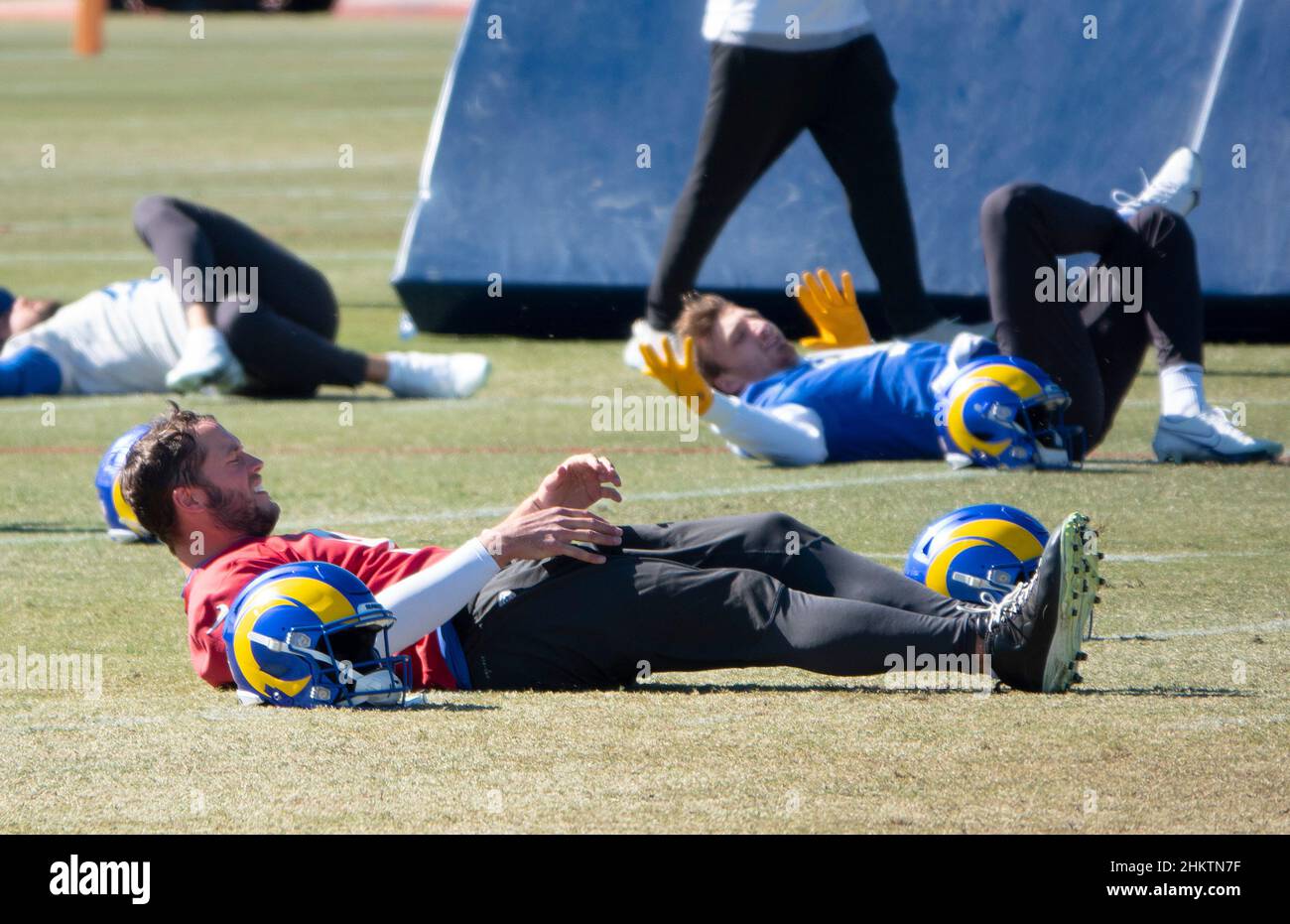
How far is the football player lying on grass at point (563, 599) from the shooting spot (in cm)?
569

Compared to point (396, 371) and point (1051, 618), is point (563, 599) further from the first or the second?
point (396, 371)

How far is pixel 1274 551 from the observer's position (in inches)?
307

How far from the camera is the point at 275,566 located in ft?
19.5

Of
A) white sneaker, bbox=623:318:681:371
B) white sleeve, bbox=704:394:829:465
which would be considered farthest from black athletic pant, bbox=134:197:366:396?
white sleeve, bbox=704:394:829:465

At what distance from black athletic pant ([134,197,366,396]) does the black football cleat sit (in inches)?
262

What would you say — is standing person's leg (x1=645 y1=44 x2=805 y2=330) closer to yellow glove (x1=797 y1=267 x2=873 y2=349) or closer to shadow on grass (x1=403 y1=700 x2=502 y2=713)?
yellow glove (x1=797 y1=267 x2=873 y2=349)

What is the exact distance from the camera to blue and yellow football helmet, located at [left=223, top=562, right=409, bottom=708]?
5602 mm

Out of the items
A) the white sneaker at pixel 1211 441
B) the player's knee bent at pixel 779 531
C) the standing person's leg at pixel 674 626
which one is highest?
the player's knee bent at pixel 779 531

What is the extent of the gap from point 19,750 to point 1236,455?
18.9 feet

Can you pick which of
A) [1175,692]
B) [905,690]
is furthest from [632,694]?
[1175,692]

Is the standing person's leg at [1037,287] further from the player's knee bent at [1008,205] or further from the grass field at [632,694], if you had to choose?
the grass field at [632,694]

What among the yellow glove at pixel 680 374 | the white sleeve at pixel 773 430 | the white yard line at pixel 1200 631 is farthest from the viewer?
the white sleeve at pixel 773 430

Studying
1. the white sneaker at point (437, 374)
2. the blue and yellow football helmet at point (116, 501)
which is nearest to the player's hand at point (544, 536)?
the blue and yellow football helmet at point (116, 501)

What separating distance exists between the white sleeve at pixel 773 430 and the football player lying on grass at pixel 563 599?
10.7 ft
